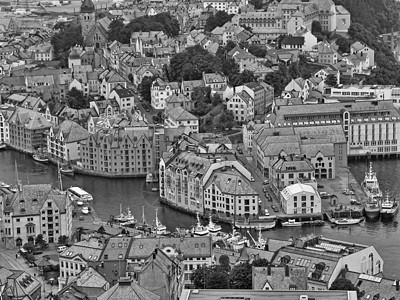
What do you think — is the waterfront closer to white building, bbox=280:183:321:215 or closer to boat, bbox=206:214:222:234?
boat, bbox=206:214:222:234

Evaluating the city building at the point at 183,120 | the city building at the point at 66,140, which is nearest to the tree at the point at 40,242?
the city building at the point at 66,140

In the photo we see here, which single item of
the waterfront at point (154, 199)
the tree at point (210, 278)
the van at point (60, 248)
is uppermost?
the tree at point (210, 278)

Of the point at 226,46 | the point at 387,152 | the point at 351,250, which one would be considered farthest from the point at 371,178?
the point at 226,46

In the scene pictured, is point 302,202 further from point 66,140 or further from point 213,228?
point 66,140

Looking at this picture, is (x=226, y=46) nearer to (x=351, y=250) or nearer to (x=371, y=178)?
(x=371, y=178)

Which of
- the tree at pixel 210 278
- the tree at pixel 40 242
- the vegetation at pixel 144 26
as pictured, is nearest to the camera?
the tree at pixel 210 278

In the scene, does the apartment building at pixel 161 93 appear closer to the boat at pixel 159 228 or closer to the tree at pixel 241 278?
the boat at pixel 159 228

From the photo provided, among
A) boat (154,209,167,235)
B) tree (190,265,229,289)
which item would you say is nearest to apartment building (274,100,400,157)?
boat (154,209,167,235)
